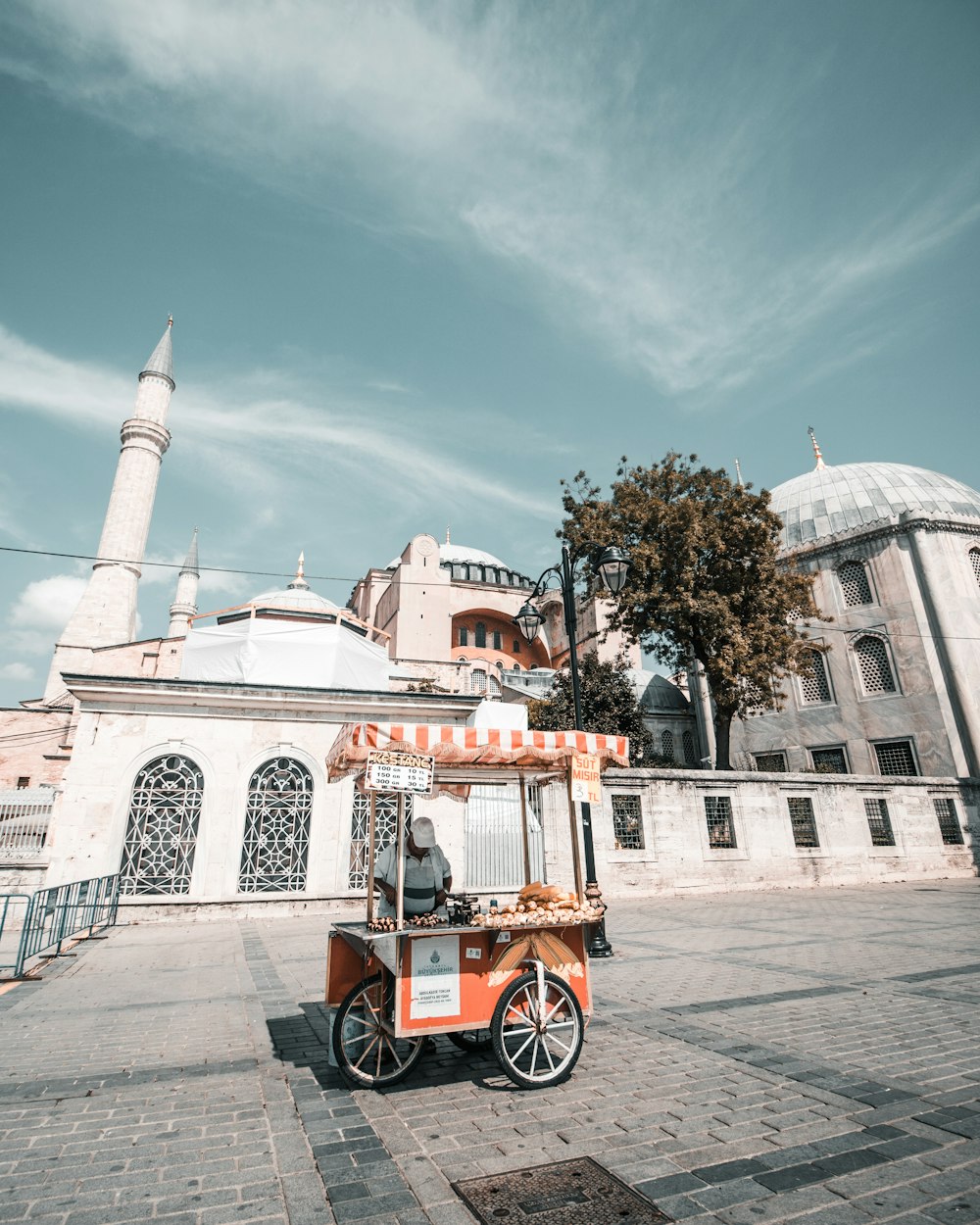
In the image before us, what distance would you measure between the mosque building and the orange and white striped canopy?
13.2 ft

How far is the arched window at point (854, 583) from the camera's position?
108 feet

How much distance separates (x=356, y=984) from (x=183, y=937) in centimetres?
873

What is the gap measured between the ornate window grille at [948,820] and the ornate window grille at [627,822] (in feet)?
41.0

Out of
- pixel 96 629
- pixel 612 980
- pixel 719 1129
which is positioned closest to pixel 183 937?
pixel 612 980

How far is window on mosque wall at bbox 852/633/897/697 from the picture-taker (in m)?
31.1

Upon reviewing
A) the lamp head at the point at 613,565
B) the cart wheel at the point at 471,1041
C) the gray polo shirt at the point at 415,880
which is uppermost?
the lamp head at the point at 613,565

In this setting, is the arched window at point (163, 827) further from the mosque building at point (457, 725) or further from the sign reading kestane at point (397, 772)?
the sign reading kestane at point (397, 772)

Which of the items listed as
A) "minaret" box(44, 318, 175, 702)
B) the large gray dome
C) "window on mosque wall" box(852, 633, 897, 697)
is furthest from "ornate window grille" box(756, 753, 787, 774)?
"minaret" box(44, 318, 175, 702)

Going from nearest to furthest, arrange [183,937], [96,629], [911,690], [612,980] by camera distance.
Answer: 1. [612,980]
2. [183,937]
3. [911,690]
4. [96,629]

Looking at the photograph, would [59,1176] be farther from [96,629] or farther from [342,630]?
[96,629]

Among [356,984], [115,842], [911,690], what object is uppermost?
[911,690]

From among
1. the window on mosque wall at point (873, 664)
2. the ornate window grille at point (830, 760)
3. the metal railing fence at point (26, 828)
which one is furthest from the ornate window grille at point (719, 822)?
the window on mosque wall at point (873, 664)

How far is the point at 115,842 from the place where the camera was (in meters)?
13.5

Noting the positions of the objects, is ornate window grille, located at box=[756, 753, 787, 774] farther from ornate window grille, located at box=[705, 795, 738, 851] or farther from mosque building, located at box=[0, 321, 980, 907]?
ornate window grille, located at box=[705, 795, 738, 851]
